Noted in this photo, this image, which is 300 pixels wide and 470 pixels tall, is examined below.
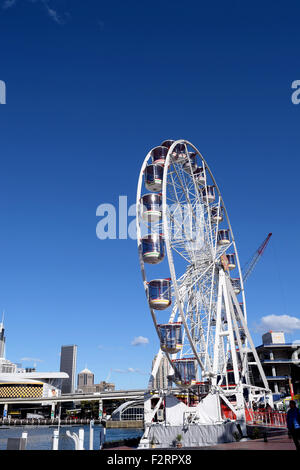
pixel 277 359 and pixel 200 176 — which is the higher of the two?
pixel 200 176

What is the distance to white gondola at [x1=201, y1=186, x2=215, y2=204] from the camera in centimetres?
4747

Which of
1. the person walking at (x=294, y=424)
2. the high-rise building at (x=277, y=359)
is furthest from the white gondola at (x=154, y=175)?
the high-rise building at (x=277, y=359)

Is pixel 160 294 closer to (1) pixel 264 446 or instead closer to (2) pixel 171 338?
(2) pixel 171 338

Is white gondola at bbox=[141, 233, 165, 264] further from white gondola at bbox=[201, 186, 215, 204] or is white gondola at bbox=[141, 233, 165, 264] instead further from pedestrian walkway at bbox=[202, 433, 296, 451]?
pedestrian walkway at bbox=[202, 433, 296, 451]

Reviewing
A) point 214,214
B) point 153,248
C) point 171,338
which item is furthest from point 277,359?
point 153,248

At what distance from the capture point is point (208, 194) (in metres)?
48.6

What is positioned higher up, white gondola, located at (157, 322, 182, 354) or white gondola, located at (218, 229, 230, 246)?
white gondola, located at (218, 229, 230, 246)

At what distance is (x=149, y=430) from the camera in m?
31.8

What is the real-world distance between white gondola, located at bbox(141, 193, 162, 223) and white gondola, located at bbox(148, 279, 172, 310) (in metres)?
5.86

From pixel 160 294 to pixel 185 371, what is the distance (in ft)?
25.5

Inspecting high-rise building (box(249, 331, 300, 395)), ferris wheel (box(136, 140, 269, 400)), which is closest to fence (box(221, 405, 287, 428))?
ferris wheel (box(136, 140, 269, 400))
